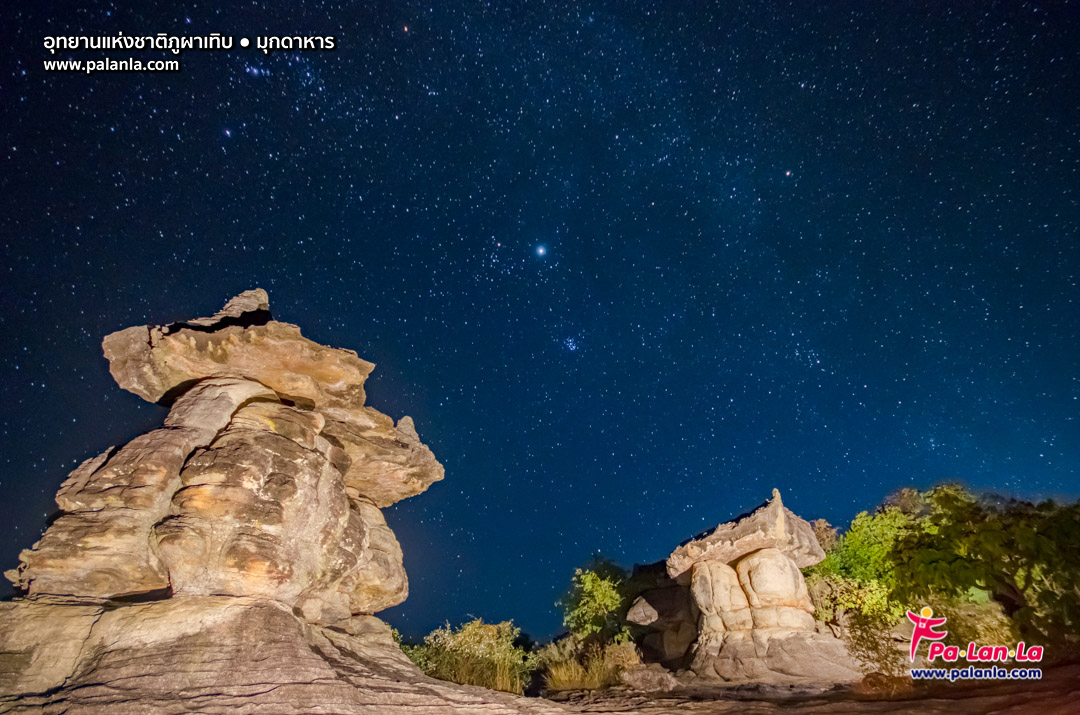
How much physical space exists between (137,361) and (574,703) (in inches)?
593

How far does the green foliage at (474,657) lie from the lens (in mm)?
15062

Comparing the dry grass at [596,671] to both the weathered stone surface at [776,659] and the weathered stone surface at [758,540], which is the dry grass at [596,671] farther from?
the weathered stone surface at [758,540]

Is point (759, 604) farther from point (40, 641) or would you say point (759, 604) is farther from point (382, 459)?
point (40, 641)

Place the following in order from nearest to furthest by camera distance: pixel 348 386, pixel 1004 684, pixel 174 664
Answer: pixel 174 664, pixel 1004 684, pixel 348 386

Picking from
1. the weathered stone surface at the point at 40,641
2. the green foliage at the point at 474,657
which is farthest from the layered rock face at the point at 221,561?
the green foliage at the point at 474,657

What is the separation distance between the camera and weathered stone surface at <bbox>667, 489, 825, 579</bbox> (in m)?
16.4

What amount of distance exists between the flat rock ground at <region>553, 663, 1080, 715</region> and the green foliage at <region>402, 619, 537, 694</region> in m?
2.73

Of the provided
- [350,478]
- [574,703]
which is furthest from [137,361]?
[574,703]

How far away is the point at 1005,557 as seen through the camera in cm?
903

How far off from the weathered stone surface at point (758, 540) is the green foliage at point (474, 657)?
6954 mm

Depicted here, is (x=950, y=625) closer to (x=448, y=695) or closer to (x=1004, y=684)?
(x=1004, y=684)

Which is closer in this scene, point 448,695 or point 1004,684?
point 1004,684

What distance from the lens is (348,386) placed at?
14609 mm

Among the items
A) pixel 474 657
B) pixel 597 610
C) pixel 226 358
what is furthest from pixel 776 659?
pixel 226 358
